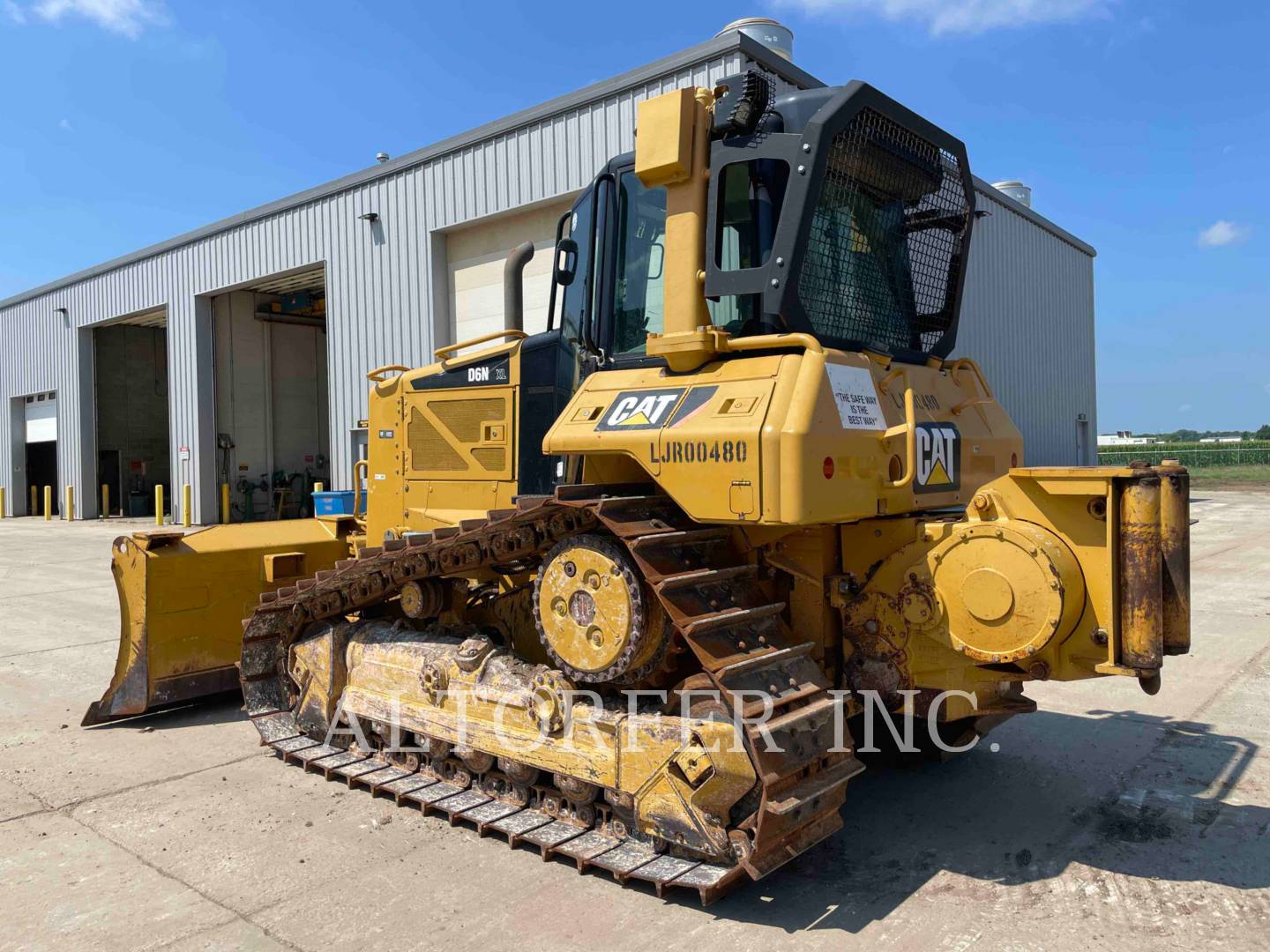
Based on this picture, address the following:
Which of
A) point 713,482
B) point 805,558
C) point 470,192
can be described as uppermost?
point 470,192

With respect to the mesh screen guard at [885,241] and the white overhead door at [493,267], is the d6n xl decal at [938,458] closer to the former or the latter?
the mesh screen guard at [885,241]

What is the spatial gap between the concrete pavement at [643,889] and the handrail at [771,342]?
2219 millimetres

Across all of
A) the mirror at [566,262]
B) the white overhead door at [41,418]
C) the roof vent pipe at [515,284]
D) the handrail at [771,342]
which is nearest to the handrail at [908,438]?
the handrail at [771,342]

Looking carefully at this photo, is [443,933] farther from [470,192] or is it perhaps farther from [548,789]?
[470,192]

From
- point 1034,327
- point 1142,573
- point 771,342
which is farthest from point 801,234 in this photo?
point 1034,327

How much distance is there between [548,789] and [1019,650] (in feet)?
7.21

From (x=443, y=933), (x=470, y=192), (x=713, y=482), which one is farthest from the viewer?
(x=470, y=192)

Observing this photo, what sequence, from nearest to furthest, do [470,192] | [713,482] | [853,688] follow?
[713,482] → [853,688] → [470,192]

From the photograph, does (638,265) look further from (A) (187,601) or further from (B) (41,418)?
(B) (41,418)

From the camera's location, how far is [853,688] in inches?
167

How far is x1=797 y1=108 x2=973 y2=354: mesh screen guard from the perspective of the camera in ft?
14.1

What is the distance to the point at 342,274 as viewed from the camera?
17.6m

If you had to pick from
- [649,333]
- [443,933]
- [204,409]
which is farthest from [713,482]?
[204,409]

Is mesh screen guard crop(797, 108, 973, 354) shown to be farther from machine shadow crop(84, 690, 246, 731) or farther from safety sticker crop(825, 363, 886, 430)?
machine shadow crop(84, 690, 246, 731)
